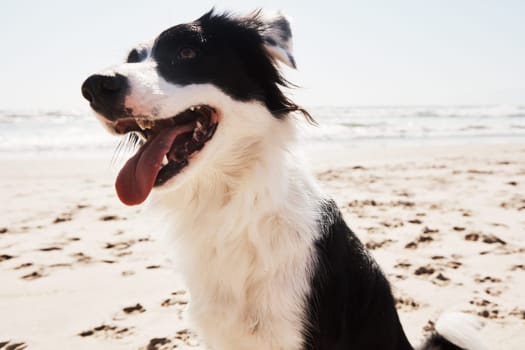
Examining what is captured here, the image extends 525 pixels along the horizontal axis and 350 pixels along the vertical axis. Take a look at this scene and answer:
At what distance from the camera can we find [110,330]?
10.1ft

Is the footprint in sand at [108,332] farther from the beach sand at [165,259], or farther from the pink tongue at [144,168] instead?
the pink tongue at [144,168]

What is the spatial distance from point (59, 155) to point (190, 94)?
33.9 feet

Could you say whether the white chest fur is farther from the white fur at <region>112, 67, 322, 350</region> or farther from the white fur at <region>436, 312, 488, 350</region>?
the white fur at <region>436, 312, 488, 350</region>

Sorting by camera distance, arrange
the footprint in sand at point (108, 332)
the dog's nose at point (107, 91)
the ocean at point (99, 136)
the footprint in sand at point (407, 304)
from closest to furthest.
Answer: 1. the dog's nose at point (107, 91)
2. the footprint in sand at point (108, 332)
3. the footprint in sand at point (407, 304)
4. the ocean at point (99, 136)

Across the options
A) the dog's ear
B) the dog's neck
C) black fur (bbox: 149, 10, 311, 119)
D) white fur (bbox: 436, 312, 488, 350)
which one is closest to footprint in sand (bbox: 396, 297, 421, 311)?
white fur (bbox: 436, 312, 488, 350)

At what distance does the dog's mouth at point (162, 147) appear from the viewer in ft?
6.56

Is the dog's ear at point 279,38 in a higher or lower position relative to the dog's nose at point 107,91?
higher

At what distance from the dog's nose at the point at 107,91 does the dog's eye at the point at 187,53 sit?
0.38 metres

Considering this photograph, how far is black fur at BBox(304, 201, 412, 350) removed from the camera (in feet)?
6.89

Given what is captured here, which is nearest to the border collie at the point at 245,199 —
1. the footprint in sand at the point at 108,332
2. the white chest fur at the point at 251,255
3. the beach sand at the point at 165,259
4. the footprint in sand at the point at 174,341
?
the white chest fur at the point at 251,255

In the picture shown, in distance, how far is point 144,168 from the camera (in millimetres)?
2018

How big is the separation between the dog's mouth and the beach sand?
0.42 meters

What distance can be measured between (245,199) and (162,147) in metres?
0.47

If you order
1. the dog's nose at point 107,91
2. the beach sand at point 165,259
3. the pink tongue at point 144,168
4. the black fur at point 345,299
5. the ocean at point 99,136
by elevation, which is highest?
the dog's nose at point 107,91
